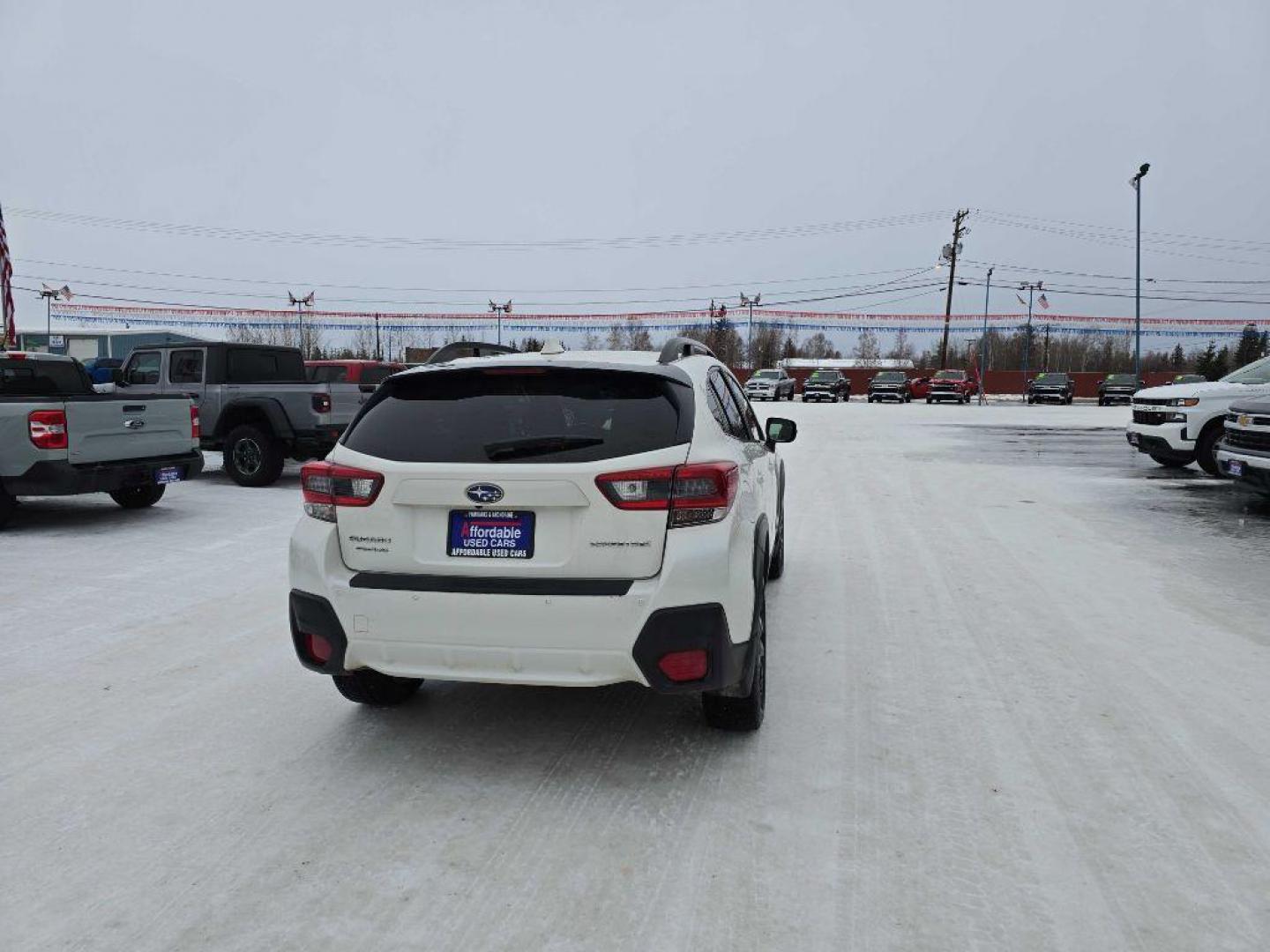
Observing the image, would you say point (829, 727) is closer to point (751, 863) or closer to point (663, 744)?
point (663, 744)

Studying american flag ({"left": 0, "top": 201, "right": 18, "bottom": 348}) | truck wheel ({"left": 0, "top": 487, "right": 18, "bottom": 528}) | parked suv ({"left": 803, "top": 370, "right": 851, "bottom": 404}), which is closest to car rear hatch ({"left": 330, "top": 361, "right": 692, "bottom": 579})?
truck wheel ({"left": 0, "top": 487, "right": 18, "bottom": 528})

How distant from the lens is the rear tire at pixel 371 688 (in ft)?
13.0

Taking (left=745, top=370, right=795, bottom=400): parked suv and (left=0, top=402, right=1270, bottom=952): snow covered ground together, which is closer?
(left=0, top=402, right=1270, bottom=952): snow covered ground

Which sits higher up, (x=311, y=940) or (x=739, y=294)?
(x=739, y=294)

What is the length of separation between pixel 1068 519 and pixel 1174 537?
1.10m

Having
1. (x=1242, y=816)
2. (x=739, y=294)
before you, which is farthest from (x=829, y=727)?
(x=739, y=294)

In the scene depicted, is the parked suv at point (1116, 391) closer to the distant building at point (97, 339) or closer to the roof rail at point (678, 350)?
the roof rail at point (678, 350)

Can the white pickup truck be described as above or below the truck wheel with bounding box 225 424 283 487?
above

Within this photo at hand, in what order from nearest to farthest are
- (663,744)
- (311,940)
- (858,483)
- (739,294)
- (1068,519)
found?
(311,940), (663,744), (1068,519), (858,483), (739,294)

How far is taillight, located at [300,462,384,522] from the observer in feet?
11.0

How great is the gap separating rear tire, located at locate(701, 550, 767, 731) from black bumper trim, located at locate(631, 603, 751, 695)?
0.37 meters

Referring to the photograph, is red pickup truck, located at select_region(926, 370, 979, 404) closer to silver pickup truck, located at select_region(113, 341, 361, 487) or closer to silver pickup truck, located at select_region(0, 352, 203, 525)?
silver pickup truck, located at select_region(113, 341, 361, 487)

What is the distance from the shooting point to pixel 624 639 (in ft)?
10.3

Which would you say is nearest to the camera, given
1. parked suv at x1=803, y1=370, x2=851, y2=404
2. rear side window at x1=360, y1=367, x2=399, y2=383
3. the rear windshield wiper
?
the rear windshield wiper
